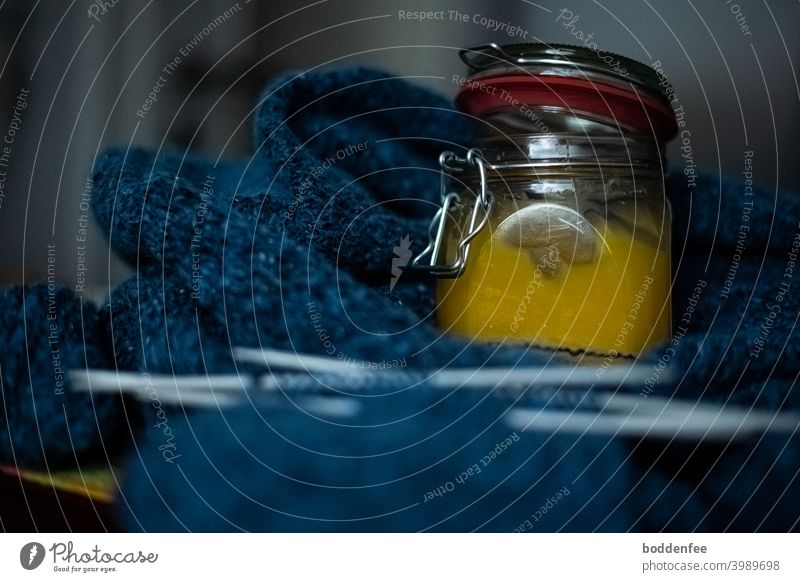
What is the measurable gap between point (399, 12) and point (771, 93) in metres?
0.14

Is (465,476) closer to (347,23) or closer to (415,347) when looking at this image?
(415,347)

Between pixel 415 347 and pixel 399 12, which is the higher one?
pixel 399 12

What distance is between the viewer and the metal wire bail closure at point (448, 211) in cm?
27

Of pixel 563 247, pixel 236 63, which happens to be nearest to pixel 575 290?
pixel 563 247

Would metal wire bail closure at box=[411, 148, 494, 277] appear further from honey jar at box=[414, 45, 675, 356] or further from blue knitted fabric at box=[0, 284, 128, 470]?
blue knitted fabric at box=[0, 284, 128, 470]

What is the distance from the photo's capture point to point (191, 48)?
27 cm

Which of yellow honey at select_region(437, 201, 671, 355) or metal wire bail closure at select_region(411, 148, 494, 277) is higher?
metal wire bail closure at select_region(411, 148, 494, 277)

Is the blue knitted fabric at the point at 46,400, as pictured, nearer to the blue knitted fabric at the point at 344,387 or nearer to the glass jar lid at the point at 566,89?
the blue knitted fabric at the point at 344,387

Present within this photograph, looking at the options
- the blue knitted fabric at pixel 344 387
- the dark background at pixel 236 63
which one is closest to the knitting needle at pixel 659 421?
the blue knitted fabric at pixel 344 387

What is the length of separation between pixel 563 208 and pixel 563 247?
1 cm

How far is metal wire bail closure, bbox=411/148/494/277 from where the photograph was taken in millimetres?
270

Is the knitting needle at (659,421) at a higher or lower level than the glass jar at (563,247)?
lower

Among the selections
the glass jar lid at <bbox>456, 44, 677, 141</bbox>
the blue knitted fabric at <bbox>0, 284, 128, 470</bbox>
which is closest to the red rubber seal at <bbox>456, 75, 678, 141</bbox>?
the glass jar lid at <bbox>456, 44, 677, 141</bbox>

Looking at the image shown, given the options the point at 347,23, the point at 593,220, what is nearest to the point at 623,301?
the point at 593,220
